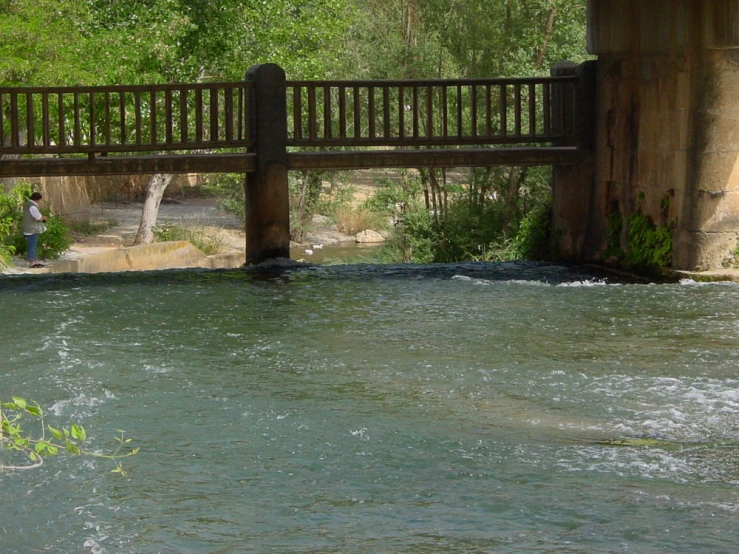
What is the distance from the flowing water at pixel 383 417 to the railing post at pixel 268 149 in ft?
6.69

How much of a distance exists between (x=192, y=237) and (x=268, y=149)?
13448mm

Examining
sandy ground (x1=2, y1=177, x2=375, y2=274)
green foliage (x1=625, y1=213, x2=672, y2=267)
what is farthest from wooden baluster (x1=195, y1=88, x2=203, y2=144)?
sandy ground (x1=2, y1=177, x2=375, y2=274)

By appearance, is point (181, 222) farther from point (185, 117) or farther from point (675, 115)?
point (675, 115)

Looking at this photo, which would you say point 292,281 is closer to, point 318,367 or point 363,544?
point 318,367

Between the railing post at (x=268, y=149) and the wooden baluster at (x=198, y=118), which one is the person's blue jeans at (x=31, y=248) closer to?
the railing post at (x=268, y=149)

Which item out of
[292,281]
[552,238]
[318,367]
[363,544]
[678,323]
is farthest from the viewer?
[552,238]

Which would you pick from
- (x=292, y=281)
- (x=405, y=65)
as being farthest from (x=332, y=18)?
(x=292, y=281)

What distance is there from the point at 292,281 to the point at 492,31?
10.7 metres

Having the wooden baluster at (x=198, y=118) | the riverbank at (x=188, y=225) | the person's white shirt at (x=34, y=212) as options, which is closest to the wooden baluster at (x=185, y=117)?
the wooden baluster at (x=198, y=118)

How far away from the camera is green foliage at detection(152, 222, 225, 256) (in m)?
27.9

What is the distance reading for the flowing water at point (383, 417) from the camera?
20.9 feet

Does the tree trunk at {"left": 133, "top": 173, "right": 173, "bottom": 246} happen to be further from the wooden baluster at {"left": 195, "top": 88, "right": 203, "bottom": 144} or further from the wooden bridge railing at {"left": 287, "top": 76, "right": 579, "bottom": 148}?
the wooden baluster at {"left": 195, "top": 88, "right": 203, "bottom": 144}

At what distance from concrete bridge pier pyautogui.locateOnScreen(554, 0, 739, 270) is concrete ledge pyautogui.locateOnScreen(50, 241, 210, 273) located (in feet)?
29.4

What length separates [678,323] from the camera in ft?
38.2
